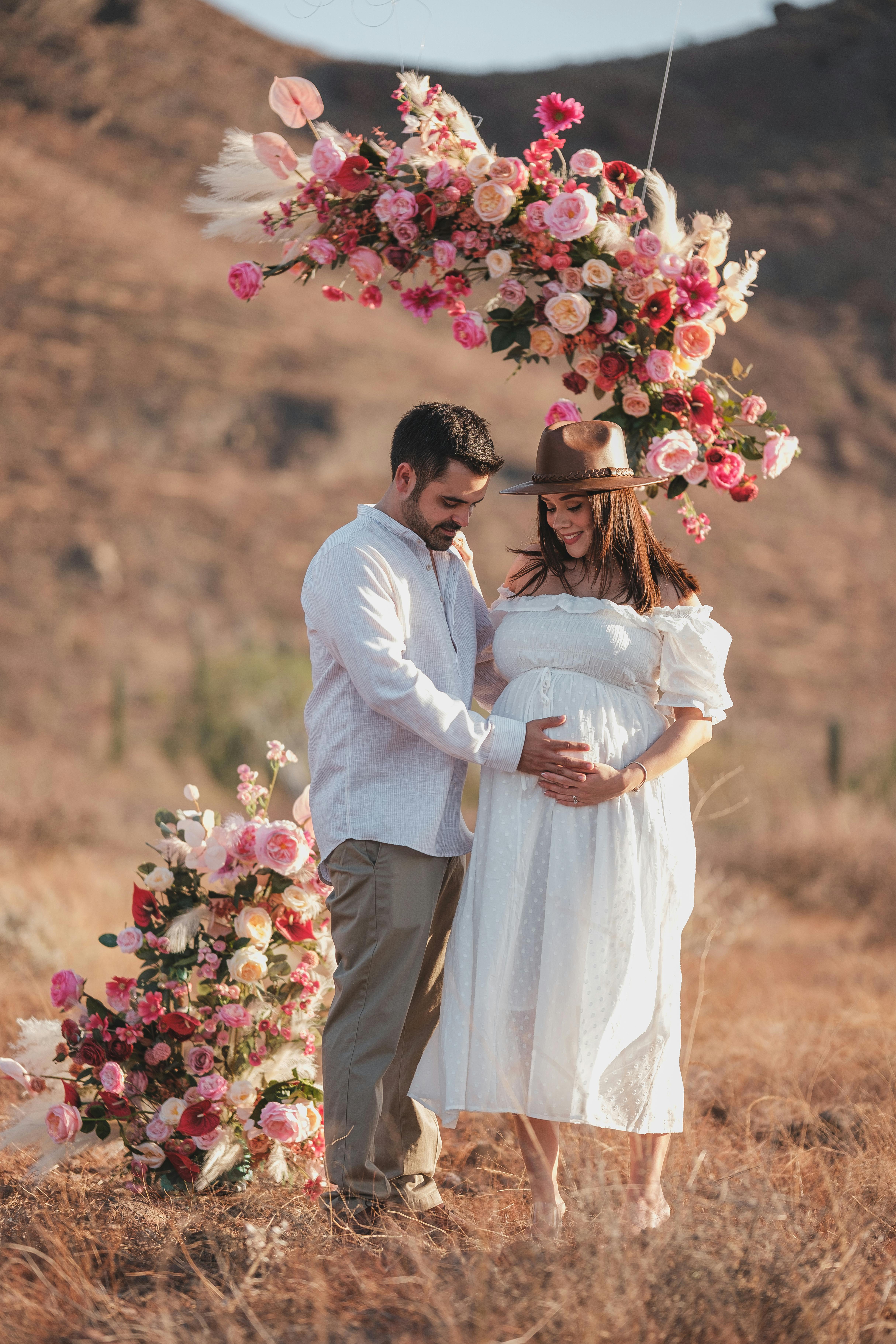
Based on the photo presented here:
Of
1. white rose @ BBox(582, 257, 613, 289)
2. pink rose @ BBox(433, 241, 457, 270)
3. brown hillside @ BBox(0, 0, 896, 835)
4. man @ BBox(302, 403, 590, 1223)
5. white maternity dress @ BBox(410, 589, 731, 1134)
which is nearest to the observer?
white maternity dress @ BBox(410, 589, 731, 1134)

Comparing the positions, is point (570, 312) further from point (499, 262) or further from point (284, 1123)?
point (284, 1123)

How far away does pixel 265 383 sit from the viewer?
2809 centimetres

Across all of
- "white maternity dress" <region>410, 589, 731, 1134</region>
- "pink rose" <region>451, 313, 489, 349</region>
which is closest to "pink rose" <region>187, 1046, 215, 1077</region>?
"white maternity dress" <region>410, 589, 731, 1134</region>

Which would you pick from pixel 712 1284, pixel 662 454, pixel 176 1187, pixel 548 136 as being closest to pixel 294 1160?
pixel 176 1187

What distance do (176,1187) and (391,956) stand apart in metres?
0.97

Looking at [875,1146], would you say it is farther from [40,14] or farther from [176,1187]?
[40,14]

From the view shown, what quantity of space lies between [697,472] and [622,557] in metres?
0.47

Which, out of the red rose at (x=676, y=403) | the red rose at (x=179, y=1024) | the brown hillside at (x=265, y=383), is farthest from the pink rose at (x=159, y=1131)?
the brown hillside at (x=265, y=383)

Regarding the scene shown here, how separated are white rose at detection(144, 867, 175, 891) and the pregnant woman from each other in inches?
37.0

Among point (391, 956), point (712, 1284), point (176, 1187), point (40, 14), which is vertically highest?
point (40, 14)

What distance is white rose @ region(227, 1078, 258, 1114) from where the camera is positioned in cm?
343

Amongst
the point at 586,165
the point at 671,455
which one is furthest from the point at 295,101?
the point at 671,455

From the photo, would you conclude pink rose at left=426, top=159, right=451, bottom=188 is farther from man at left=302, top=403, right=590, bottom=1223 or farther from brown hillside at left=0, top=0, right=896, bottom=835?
brown hillside at left=0, top=0, right=896, bottom=835

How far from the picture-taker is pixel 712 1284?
7.94 feet
